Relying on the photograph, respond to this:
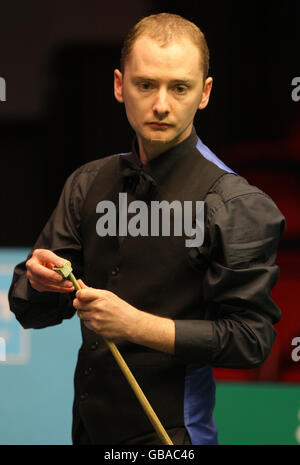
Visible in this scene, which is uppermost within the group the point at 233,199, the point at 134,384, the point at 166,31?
the point at 166,31

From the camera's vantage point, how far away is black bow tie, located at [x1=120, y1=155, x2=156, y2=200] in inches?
64.7

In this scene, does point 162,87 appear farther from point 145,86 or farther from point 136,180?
point 136,180

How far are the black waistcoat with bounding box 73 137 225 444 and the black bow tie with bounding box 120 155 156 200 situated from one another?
18 mm

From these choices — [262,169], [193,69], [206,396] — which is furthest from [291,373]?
[193,69]

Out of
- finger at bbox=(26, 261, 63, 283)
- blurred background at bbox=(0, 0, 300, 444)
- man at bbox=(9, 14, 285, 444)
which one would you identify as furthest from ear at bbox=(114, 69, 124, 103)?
blurred background at bbox=(0, 0, 300, 444)

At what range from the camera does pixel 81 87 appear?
2.66 m

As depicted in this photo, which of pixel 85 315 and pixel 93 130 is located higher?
pixel 93 130

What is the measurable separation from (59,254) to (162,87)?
1.35 ft

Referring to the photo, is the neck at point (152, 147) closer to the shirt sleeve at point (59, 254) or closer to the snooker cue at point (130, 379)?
the shirt sleeve at point (59, 254)

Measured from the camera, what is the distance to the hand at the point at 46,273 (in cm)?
155

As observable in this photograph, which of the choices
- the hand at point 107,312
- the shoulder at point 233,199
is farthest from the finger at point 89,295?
the shoulder at point 233,199

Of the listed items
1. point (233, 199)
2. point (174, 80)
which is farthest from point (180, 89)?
point (233, 199)

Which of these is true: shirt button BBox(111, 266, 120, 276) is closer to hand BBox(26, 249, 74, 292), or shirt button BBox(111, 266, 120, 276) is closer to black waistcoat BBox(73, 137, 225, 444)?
black waistcoat BBox(73, 137, 225, 444)

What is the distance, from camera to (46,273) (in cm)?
155
